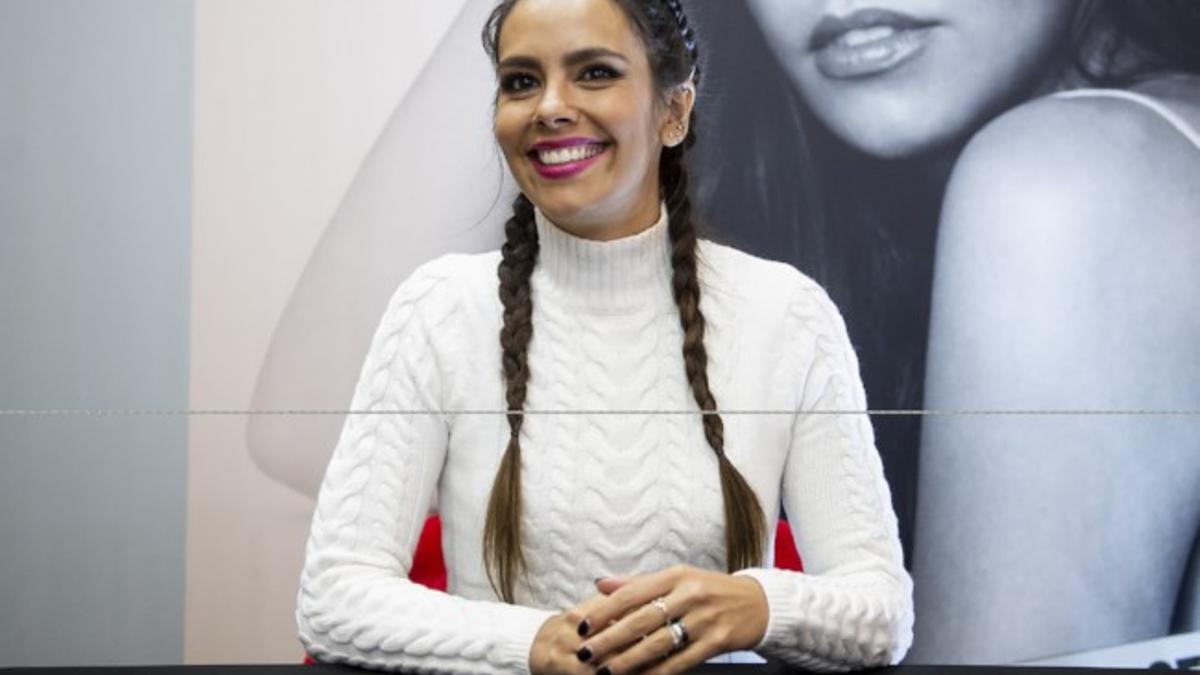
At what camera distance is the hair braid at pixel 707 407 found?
1.07 m

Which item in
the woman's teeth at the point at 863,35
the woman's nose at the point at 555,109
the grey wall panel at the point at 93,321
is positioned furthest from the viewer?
the woman's teeth at the point at 863,35

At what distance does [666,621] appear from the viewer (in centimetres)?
89

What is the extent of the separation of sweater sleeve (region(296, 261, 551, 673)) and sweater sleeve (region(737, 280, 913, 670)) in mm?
163

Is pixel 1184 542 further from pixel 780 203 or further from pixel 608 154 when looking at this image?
pixel 608 154

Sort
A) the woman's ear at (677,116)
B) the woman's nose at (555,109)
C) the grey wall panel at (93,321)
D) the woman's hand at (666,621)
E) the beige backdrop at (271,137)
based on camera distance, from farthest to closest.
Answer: the beige backdrop at (271,137)
the woman's ear at (677,116)
the woman's nose at (555,109)
the grey wall panel at (93,321)
the woman's hand at (666,621)

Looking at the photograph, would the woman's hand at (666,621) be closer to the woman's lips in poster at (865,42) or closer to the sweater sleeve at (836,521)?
the sweater sleeve at (836,521)

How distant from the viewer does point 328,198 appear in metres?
1.59

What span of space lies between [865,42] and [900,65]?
4 cm

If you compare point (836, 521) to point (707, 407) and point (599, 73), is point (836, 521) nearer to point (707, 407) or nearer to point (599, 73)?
point (707, 407)

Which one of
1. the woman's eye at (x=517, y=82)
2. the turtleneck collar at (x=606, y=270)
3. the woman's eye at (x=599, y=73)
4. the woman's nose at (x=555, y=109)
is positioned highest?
the woman's eye at (x=599, y=73)

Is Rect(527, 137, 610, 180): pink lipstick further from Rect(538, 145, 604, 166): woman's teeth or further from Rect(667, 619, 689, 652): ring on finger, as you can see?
Rect(667, 619, 689, 652): ring on finger

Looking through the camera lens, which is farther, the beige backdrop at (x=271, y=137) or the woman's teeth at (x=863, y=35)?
the woman's teeth at (x=863, y=35)

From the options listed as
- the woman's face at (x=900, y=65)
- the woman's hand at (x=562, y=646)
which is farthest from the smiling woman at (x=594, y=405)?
the woman's face at (x=900, y=65)

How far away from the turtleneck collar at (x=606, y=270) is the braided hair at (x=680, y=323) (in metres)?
0.01
